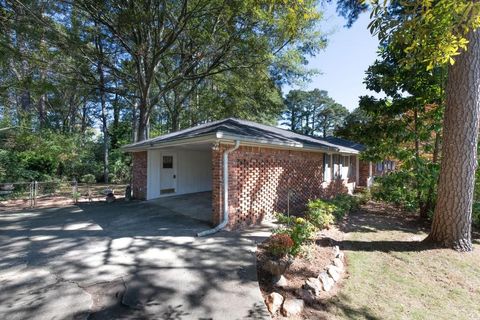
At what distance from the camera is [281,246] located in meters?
4.34

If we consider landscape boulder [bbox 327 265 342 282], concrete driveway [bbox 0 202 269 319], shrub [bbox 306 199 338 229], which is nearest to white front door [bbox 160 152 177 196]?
concrete driveway [bbox 0 202 269 319]

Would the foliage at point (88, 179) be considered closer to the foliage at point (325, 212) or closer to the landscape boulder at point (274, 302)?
the foliage at point (325, 212)

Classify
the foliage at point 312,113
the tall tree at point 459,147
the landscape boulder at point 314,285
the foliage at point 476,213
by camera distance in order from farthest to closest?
the foliage at point 312,113
the foliage at point 476,213
the tall tree at point 459,147
the landscape boulder at point 314,285

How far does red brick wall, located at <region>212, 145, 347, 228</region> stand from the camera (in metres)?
6.62

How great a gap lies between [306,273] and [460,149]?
170 inches

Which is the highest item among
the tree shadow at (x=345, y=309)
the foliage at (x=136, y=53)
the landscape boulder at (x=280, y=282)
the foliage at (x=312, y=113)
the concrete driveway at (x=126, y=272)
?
the foliage at (x=312, y=113)

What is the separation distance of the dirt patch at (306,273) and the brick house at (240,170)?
183 centimetres

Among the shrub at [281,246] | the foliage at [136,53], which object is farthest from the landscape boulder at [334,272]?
the foliage at [136,53]

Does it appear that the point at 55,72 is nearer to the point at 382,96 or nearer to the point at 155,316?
the point at 155,316

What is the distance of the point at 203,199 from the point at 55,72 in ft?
33.1

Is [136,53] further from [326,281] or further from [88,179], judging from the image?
[326,281]

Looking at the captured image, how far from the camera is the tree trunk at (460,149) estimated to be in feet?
17.3

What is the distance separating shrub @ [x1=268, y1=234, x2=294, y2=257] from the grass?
0.99 metres

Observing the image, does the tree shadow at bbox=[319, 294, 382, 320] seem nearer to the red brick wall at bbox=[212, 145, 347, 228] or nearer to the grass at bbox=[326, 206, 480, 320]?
the grass at bbox=[326, 206, 480, 320]
